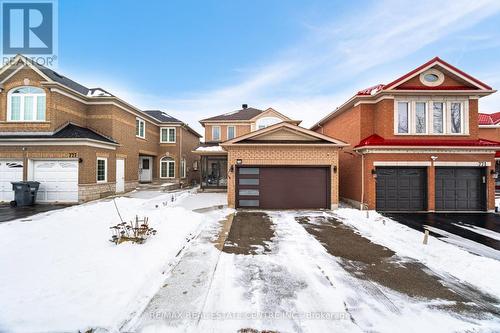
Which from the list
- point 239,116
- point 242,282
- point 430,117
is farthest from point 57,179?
point 430,117

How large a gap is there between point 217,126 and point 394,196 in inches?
593

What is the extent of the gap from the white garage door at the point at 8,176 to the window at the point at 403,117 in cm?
2117

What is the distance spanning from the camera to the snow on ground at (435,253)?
15.3 ft

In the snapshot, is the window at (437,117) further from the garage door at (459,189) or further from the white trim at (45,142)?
the white trim at (45,142)

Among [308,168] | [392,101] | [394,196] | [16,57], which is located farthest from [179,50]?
[394,196]

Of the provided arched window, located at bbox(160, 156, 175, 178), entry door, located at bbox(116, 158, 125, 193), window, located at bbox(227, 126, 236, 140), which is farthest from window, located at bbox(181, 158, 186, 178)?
entry door, located at bbox(116, 158, 125, 193)

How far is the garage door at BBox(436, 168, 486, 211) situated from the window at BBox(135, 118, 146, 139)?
21.0 meters

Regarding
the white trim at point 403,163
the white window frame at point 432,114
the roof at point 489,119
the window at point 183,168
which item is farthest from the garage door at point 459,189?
the window at point 183,168

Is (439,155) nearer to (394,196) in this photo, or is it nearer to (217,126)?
(394,196)

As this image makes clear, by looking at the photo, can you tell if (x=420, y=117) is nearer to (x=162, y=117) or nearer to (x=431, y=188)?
(x=431, y=188)

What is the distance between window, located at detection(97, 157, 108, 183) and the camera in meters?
13.9

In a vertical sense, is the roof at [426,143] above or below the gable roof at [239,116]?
below

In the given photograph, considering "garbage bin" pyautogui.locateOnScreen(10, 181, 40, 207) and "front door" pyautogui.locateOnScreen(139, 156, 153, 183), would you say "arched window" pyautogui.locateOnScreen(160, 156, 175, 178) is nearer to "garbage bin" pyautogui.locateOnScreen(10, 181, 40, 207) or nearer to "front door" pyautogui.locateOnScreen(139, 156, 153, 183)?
"front door" pyautogui.locateOnScreen(139, 156, 153, 183)

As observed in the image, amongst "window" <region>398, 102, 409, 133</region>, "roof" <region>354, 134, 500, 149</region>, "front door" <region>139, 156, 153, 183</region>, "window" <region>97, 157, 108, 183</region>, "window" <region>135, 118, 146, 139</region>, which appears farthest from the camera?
"front door" <region>139, 156, 153, 183</region>
